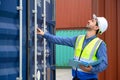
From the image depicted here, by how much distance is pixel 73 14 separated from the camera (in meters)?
25.1

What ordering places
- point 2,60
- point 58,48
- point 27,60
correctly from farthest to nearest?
1. point 58,48
2. point 27,60
3. point 2,60

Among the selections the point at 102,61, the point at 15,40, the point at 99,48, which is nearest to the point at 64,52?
the point at 99,48

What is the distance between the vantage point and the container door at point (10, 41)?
326cm

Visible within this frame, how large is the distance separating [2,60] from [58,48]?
21.5 metres

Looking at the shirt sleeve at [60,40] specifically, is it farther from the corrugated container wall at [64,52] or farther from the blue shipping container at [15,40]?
the corrugated container wall at [64,52]

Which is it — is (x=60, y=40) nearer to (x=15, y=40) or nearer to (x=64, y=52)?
(x=15, y=40)

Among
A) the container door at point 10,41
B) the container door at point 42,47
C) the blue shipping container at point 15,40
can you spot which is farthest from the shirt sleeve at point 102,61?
Answer: the container door at point 10,41

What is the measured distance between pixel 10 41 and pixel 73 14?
21837 millimetres

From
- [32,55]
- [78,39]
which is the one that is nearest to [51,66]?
[78,39]

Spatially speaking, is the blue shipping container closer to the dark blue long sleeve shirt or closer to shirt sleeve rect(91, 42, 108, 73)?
the dark blue long sleeve shirt

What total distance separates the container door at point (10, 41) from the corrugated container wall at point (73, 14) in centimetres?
2145

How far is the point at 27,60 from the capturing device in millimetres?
3596

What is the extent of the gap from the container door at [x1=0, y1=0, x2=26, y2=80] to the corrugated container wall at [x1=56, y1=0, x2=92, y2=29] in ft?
70.4

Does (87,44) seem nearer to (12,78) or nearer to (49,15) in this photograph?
(49,15)
